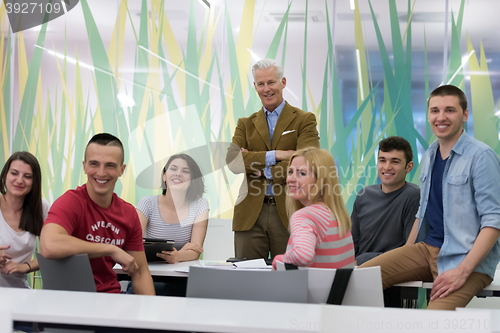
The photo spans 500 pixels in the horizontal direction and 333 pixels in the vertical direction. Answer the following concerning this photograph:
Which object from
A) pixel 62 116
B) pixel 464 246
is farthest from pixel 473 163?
pixel 62 116

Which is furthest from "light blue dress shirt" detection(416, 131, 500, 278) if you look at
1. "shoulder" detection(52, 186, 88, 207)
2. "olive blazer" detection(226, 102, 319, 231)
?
"shoulder" detection(52, 186, 88, 207)

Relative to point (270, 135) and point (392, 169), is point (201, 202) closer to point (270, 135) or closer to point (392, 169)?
point (270, 135)

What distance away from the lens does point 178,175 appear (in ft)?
10.7

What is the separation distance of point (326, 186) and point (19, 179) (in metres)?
1.66

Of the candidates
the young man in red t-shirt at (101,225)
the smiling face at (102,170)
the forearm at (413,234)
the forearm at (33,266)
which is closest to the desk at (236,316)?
the young man in red t-shirt at (101,225)

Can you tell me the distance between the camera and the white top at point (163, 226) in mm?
3025

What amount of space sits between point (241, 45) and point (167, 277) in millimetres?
2805

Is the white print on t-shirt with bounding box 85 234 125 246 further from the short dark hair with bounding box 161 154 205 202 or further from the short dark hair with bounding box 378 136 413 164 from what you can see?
the short dark hair with bounding box 378 136 413 164

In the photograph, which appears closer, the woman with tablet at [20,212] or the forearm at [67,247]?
the forearm at [67,247]

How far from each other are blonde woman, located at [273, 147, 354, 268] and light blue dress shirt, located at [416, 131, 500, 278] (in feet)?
2.16

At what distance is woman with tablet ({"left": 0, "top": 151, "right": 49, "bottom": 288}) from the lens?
8.45 feet

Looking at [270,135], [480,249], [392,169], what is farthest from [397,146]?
[480,249]

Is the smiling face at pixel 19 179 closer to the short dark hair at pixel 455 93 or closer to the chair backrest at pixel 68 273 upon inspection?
the chair backrest at pixel 68 273

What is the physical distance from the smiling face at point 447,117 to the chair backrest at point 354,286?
1.30 meters
